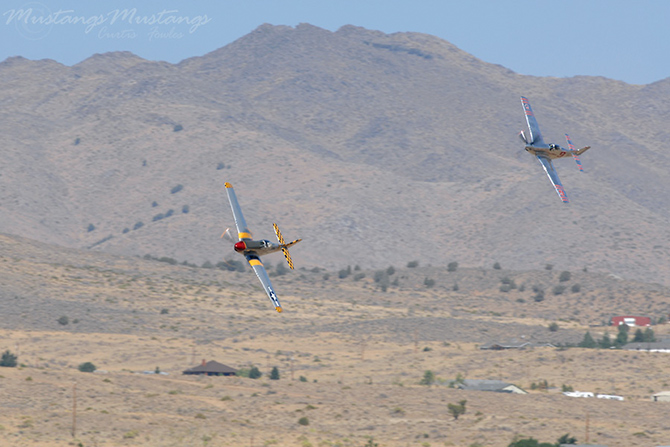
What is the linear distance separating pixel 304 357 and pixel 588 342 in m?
31.8

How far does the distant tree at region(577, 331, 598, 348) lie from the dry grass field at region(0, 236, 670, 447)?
5.96 meters

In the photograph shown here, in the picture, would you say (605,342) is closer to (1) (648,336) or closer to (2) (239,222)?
(1) (648,336)

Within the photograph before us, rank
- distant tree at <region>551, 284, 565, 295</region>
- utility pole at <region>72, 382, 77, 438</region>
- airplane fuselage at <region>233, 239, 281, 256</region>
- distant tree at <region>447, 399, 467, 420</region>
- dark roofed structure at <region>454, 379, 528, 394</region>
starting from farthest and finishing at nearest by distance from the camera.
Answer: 1. distant tree at <region>551, 284, 565, 295</region>
2. dark roofed structure at <region>454, 379, 528, 394</region>
3. distant tree at <region>447, 399, 467, 420</region>
4. utility pole at <region>72, 382, 77, 438</region>
5. airplane fuselage at <region>233, 239, 281, 256</region>

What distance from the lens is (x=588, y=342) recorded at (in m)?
116

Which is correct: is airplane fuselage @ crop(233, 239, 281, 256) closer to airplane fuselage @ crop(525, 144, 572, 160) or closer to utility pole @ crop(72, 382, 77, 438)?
airplane fuselage @ crop(525, 144, 572, 160)

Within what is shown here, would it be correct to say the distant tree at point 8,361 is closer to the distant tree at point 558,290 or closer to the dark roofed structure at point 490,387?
the dark roofed structure at point 490,387

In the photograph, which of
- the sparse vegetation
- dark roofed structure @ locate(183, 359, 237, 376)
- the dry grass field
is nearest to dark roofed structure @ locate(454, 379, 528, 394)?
the dry grass field

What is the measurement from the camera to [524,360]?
10588cm

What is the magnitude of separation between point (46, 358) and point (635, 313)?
8168 centimetres

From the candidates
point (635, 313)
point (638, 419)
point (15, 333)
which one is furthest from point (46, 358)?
point (635, 313)

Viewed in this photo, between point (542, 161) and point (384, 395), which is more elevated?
point (542, 161)

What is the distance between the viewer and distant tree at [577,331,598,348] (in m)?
114

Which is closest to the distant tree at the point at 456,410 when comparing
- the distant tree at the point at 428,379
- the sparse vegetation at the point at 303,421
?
the sparse vegetation at the point at 303,421

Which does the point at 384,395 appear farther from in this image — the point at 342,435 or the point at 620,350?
the point at 620,350
